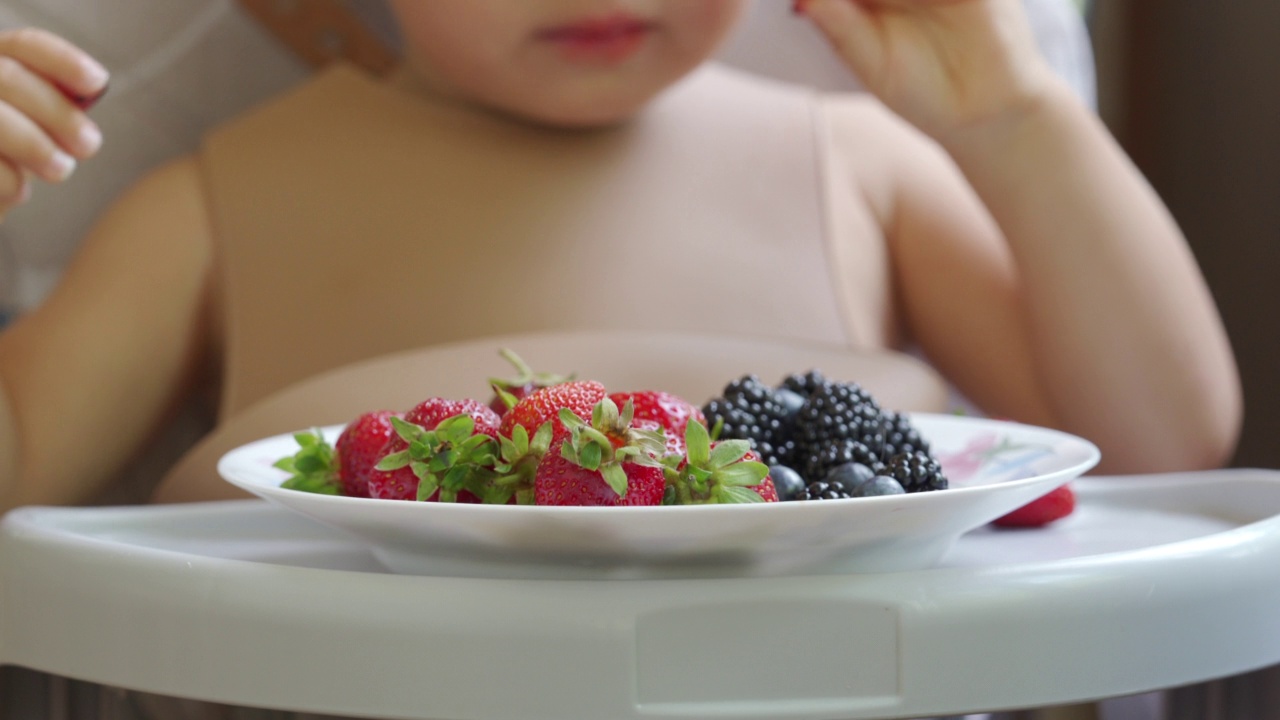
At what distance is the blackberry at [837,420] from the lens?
0.56 metres

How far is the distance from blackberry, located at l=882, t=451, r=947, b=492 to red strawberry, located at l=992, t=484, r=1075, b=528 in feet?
0.32

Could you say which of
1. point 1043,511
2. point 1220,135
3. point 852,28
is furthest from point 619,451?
point 1220,135

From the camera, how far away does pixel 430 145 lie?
93cm

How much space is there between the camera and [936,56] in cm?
89

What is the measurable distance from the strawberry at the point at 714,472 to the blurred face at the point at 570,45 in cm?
43

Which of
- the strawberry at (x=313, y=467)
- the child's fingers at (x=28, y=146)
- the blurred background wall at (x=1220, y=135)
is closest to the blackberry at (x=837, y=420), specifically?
the strawberry at (x=313, y=467)

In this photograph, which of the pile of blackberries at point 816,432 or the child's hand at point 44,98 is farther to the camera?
the child's hand at point 44,98

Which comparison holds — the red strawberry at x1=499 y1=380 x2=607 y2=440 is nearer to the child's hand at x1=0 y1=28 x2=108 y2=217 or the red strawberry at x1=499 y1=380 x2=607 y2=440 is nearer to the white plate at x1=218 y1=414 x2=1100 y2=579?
the white plate at x1=218 y1=414 x2=1100 y2=579

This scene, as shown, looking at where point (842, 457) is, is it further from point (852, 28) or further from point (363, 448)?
point (852, 28)

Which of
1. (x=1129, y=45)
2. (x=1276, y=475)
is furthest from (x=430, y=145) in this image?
(x=1129, y=45)

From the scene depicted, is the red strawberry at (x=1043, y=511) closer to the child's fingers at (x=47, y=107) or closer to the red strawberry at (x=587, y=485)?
the red strawberry at (x=587, y=485)

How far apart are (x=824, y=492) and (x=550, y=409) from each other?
0.12 meters

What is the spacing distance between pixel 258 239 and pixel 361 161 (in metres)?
0.10

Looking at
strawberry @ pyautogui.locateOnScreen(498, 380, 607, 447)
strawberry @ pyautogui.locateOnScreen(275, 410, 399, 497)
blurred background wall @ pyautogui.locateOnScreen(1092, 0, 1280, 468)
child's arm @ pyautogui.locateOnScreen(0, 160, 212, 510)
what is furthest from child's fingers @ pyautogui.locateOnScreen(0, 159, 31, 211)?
blurred background wall @ pyautogui.locateOnScreen(1092, 0, 1280, 468)
